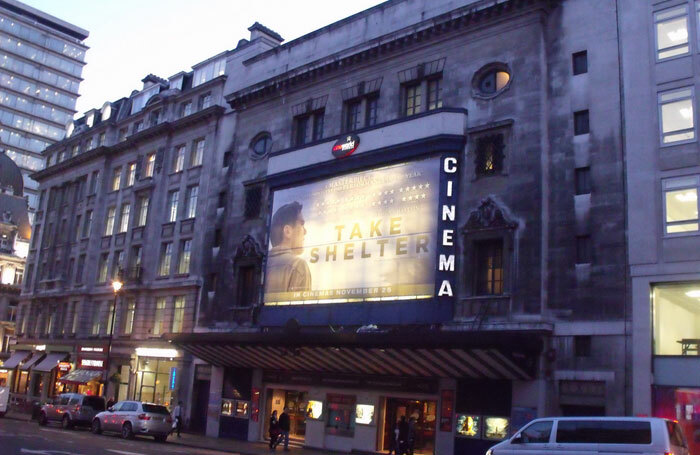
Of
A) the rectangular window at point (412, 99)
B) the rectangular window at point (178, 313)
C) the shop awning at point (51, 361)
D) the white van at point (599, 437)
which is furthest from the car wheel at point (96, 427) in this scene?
the white van at point (599, 437)

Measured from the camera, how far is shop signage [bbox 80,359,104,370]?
49656 mm

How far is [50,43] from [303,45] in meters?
108

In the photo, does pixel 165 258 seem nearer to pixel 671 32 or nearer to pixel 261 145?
pixel 261 145

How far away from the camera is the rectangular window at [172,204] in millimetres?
48125

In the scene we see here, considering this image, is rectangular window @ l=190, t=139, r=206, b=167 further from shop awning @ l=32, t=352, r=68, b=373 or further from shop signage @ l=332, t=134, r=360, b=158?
shop awning @ l=32, t=352, r=68, b=373

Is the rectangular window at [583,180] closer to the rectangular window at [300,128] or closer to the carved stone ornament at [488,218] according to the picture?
the carved stone ornament at [488,218]

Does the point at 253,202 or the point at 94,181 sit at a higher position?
the point at 94,181

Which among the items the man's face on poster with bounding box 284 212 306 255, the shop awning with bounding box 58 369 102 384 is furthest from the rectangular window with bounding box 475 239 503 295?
the shop awning with bounding box 58 369 102 384

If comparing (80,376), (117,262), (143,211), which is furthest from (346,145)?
(80,376)

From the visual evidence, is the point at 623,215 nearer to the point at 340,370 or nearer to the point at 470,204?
the point at 470,204

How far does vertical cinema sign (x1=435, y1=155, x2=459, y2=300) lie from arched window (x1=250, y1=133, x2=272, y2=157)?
13.5 m

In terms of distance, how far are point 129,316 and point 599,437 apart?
37.8 m

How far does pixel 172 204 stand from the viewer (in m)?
48.8

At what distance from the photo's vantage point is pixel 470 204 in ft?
99.2
